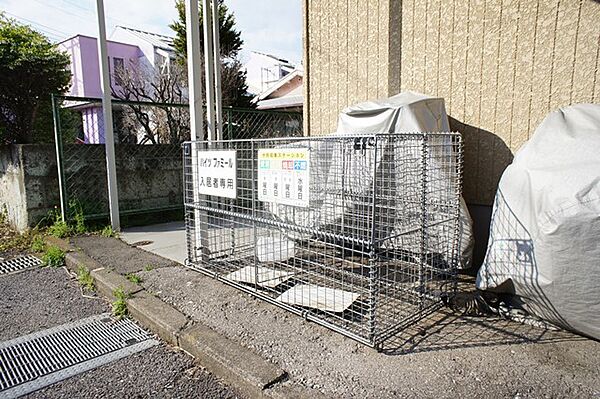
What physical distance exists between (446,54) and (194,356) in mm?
3356

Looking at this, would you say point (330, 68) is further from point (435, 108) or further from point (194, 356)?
point (194, 356)

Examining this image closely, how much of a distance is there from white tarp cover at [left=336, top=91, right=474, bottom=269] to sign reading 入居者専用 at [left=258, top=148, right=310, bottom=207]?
3.78 ft

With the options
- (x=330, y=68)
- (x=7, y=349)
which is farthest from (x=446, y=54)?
(x=7, y=349)

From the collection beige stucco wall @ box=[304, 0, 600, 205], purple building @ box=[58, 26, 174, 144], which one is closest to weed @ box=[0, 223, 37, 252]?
beige stucco wall @ box=[304, 0, 600, 205]

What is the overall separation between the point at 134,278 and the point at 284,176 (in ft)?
6.35

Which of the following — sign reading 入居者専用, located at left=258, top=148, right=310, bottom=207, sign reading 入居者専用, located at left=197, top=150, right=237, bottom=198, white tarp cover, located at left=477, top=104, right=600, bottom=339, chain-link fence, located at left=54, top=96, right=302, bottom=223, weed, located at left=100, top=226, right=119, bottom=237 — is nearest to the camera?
white tarp cover, located at left=477, top=104, right=600, bottom=339

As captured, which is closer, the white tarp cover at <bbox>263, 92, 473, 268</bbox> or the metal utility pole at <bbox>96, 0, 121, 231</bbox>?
the white tarp cover at <bbox>263, 92, 473, 268</bbox>

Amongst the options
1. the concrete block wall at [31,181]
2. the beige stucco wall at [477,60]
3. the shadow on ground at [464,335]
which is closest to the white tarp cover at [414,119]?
the beige stucco wall at [477,60]

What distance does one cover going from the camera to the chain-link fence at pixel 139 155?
5469mm

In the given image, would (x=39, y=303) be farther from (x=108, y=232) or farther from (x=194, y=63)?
(x=194, y=63)

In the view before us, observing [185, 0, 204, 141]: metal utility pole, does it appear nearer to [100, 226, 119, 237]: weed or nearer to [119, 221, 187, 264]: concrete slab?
[119, 221, 187, 264]: concrete slab

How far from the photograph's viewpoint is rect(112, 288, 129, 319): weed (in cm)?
322

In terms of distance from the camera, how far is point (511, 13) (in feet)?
10.6

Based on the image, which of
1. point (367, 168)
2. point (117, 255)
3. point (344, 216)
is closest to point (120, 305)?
point (117, 255)
